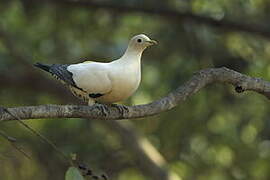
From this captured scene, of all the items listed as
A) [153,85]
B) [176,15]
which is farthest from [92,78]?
[153,85]

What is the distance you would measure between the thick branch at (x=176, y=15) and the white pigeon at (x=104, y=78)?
3.37 meters

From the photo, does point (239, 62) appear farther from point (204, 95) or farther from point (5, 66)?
point (5, 66)

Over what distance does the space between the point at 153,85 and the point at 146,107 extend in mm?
5155

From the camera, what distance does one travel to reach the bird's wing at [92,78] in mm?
3434

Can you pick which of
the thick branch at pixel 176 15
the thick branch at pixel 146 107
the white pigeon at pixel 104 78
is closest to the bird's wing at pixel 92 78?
the white pigeon at pixel 104 78

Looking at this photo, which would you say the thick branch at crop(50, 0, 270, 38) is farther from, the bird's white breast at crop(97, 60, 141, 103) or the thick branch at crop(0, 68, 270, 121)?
the bird's white breast at crop(97, 60, 141, 103)

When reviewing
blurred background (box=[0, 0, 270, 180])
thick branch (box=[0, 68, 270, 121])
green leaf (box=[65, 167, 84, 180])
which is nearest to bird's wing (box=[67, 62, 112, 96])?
thick branch (box=[0, 68, 270, 121])

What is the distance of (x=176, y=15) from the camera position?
23.1 feet

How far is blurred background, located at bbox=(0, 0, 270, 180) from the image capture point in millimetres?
7078

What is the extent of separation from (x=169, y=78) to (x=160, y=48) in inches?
19.9

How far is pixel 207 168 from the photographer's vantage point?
849cm

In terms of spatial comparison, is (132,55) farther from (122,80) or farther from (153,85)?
(153,85)

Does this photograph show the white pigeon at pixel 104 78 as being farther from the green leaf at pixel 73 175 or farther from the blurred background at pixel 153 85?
the blurred background at pixel 153 85

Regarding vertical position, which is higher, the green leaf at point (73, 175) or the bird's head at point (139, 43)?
the bird's head at point (139, 43)
